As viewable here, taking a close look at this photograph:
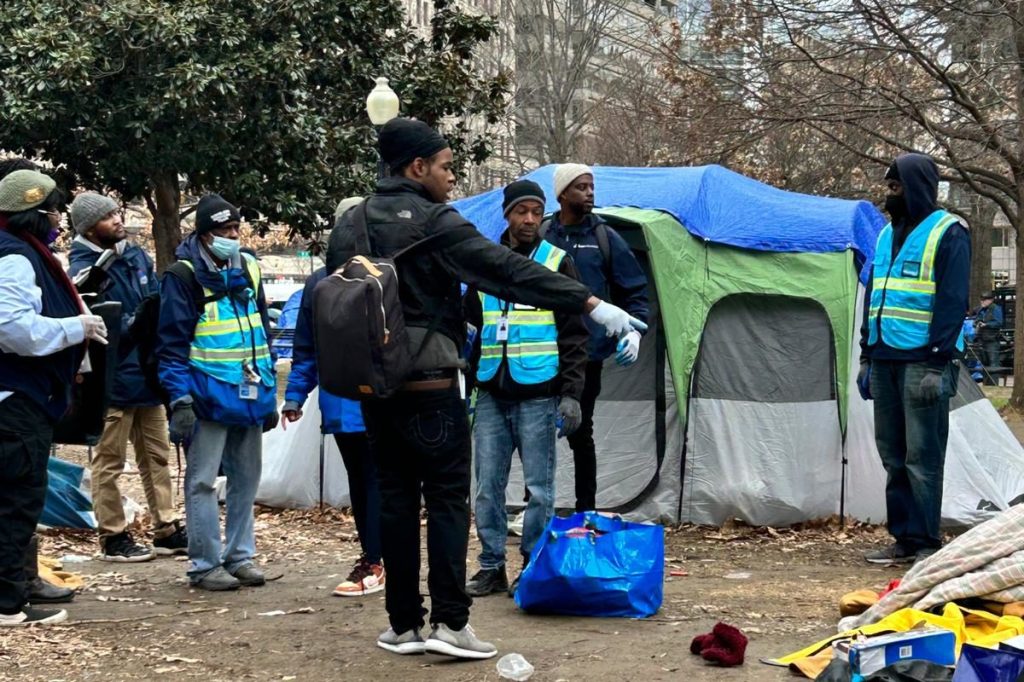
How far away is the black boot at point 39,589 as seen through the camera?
6.46 m

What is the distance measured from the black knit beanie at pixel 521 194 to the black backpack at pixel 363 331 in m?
1.64

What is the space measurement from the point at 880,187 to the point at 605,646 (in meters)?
20.1

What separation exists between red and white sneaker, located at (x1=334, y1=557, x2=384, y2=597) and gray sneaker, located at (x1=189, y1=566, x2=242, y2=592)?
515mm

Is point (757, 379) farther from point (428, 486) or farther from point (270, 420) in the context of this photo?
point (428, 486)

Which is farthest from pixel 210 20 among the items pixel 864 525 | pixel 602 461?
pixel 864 525

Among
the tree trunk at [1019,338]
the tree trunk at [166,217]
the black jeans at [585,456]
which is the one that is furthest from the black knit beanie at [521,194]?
the tree trunk at [166,217]

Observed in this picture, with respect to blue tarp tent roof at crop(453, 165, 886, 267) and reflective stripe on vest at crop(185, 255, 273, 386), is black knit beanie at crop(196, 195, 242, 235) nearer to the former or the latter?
reflective stripe on vest at crop(185, 255, 273, 386)

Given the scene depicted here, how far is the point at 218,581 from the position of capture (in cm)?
682

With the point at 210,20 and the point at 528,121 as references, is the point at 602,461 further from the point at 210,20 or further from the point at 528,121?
the point at 528,121

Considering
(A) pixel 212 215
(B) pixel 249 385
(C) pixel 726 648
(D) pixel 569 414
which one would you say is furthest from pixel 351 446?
(C) pixel 726 648

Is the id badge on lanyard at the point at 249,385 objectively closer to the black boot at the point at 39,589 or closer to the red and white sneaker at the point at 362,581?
the red and white sneaker at the point at 362,581

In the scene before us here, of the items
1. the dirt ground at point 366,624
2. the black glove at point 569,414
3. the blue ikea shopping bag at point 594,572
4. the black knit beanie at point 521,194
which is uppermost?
the black knit beanie at point 521,194

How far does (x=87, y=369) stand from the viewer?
20.6 feet

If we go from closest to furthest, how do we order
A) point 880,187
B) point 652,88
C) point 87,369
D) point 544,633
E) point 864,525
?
point 544,633 → point 87,369 → point 864,525 → point 880,187 → point 652,88
